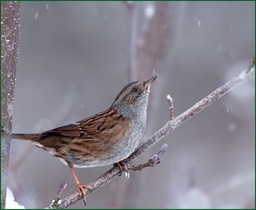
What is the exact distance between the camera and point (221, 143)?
765 cm

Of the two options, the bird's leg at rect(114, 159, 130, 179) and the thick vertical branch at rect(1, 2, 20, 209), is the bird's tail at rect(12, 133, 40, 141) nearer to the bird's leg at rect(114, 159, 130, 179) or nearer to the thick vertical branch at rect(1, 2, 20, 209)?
the bird's leg at rect(114, 159, 130, 179)

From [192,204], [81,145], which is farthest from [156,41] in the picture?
[81,145]

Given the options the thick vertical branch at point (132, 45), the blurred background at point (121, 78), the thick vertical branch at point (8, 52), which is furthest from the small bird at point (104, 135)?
the blurred background at point (121, 78)

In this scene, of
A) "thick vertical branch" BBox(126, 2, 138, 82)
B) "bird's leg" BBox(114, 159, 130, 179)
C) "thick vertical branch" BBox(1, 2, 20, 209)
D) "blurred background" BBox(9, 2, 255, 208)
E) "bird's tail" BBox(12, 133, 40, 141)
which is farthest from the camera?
"blurred background" BBox(9, 2, 255, 208)

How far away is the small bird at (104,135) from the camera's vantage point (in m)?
3.03

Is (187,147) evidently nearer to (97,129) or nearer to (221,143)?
(221,143)

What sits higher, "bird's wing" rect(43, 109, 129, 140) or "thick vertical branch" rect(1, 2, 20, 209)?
"bird's wing" rect(43, 109, 129, 140)

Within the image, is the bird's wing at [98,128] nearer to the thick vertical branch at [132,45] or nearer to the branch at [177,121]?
the branch at [177,121]

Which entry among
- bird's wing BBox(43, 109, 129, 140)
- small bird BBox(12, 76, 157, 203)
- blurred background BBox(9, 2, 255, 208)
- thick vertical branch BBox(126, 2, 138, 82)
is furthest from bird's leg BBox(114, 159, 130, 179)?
blurred background BBox(9, 2, 255, 208)

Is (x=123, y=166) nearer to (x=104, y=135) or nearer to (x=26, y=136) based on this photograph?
(x=104, y=135)

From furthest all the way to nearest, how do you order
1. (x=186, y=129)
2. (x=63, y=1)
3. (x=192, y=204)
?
(x=63, y=1)
(x=186, y=129)
(x=192, y=204)

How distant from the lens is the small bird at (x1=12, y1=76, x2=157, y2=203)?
9.93ft

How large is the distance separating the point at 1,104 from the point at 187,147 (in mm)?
6561

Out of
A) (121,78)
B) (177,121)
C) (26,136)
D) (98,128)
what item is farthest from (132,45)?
(121,78)
